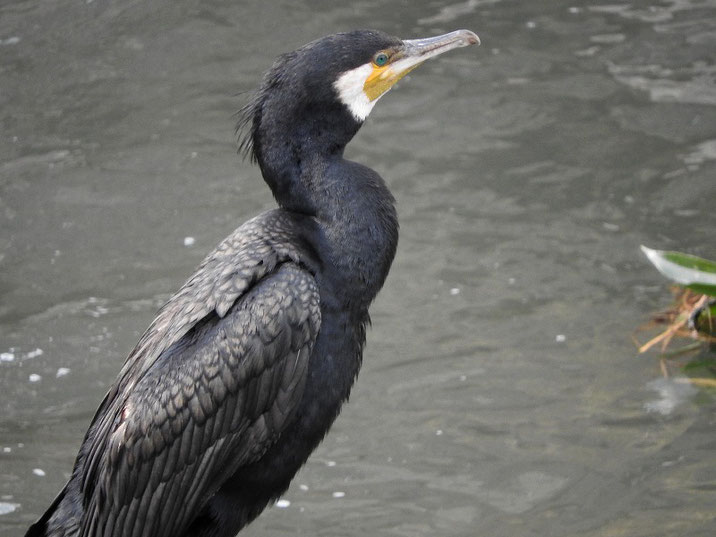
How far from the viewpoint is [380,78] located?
4.07 m

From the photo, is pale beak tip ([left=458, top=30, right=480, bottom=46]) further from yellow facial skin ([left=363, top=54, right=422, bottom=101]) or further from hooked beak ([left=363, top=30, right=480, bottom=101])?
yellow facial skin ([left=363, top=54, right=422, bottom=101])

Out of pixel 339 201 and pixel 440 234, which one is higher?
pixel 339 201

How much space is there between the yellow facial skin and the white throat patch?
17 millimetres

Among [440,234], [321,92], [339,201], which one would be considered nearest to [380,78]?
[321,92]

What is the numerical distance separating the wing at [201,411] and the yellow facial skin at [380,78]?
0.80 metres

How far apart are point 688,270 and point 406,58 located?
1988mm

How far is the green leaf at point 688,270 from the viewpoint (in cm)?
523

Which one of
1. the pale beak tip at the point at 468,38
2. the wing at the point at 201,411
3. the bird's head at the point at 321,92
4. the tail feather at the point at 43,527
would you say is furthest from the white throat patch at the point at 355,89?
the tail feather at the point at 43,527

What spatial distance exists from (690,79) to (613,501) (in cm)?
401

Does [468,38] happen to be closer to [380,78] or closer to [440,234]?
[380,78]

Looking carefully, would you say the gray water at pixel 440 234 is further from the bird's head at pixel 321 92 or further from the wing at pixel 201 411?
the bird's head at pixel 321 92

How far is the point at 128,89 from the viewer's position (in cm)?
798

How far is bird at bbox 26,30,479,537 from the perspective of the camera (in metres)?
3.56

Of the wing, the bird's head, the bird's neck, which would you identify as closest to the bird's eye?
the bird's head
